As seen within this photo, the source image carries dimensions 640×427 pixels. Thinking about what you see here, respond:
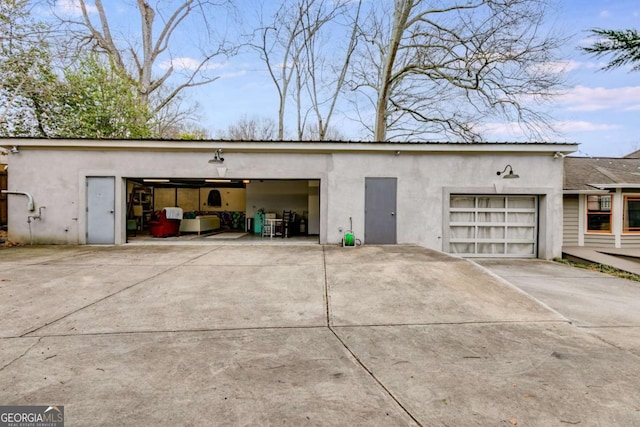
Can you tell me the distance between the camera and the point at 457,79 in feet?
45.6

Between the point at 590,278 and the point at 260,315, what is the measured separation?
7.19 m

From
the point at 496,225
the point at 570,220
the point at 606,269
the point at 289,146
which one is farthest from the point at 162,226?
the point at 570,220

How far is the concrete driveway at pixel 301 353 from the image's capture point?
6.59 feet

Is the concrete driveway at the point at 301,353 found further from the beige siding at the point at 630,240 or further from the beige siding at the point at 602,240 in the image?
the beige siding at the point at 630,240

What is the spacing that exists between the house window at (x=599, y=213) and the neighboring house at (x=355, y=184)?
3.16 metres

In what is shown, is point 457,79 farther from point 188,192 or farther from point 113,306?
point 113,306

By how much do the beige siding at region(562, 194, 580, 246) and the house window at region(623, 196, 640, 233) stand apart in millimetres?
1494

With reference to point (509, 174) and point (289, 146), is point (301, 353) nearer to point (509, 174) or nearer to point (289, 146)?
point (289, 146)

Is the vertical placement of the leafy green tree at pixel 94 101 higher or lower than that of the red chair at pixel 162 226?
higher

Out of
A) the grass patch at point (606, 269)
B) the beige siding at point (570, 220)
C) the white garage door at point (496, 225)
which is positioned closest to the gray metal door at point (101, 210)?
the white garage door at point (496, 225)

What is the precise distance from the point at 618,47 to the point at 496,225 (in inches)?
189

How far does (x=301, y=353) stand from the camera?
109 inches

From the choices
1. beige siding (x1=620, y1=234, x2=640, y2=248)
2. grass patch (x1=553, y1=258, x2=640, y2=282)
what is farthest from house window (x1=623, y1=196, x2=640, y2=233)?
grass patch (x1=553, y1=258, x2=640, y2=282)

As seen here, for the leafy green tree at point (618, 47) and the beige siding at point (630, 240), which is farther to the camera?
the beige siding at point (630, 240)
